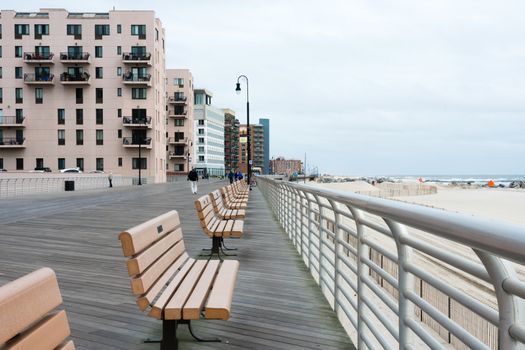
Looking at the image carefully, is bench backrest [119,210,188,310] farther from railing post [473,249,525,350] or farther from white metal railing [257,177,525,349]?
railing post [473,249,525,350]

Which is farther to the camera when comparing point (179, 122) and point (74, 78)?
point (179, 122)

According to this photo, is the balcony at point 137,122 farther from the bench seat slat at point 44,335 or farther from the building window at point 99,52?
the bench seat slat at point 44,335

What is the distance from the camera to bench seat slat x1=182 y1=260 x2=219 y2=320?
10.6 feet

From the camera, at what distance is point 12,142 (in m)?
62.0

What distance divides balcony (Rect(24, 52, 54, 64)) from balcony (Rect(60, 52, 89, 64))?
1630 millimetres

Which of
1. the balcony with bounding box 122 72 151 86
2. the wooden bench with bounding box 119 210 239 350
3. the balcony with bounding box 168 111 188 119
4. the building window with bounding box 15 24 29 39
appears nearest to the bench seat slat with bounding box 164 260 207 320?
the wooden bench with bounding box 119 210 239 350

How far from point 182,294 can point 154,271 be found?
275 millimetres

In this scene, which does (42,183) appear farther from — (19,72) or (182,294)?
(182,294)

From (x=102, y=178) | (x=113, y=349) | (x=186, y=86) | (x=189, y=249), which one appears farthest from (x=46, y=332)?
(x=186, y=86)

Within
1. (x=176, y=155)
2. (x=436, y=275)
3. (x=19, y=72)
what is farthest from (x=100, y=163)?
(x=436, y=275)

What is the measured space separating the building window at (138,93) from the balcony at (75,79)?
568 centimetres

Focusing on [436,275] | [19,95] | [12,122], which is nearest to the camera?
[436,275]

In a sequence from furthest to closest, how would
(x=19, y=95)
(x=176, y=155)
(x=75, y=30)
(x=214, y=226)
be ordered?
(x=176, y=155)
(x=19, y=95)
(x=75, y=30)
(x=214, y=226)

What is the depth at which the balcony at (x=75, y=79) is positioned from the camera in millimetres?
60969
